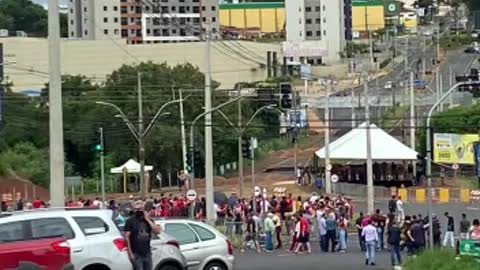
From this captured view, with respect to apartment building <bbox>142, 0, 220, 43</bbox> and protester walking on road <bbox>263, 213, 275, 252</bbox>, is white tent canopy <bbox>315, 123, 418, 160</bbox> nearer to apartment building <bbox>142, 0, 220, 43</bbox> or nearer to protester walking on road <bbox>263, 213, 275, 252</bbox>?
protester walking on road <bbox>263, 213, 275, 252</bbox>

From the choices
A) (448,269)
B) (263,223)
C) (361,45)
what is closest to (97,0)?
(361,45)

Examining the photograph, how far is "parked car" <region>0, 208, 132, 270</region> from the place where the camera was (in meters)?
19.5

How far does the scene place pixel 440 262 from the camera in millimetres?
28281

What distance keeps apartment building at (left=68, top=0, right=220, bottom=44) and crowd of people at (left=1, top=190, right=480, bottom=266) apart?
Answer: 373 feet

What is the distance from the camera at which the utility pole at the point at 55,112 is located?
76.7 feet

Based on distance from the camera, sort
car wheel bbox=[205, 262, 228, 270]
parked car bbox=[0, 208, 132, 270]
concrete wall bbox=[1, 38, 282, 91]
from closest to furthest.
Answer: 1. parked car bbox=[0, 208, 132, 270]
2. car wheel bbox=[205, 262, 228, 270]
3. concrete wall bbox=[1, 38, 282, 91]

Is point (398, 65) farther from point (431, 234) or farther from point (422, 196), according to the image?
point (431, 234)

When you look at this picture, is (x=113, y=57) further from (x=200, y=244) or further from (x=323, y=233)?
(x=200, y=244)

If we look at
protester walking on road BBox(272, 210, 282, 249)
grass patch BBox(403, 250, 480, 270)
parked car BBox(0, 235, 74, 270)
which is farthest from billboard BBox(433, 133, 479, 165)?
parked car BBox(0, 235, 74, 270)

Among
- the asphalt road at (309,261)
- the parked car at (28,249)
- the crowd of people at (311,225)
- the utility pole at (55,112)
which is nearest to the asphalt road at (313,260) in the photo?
the asphalt road at (309,261)

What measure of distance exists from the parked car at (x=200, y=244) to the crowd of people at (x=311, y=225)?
8.21m

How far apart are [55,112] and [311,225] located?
21.8m

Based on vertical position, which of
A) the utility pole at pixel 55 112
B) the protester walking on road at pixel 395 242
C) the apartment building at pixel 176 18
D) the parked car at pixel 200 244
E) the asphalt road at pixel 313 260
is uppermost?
the apartment building at pixel 176 18

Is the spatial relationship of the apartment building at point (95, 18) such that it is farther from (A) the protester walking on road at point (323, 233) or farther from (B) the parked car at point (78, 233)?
(B) the parked car at point (78, 233)
